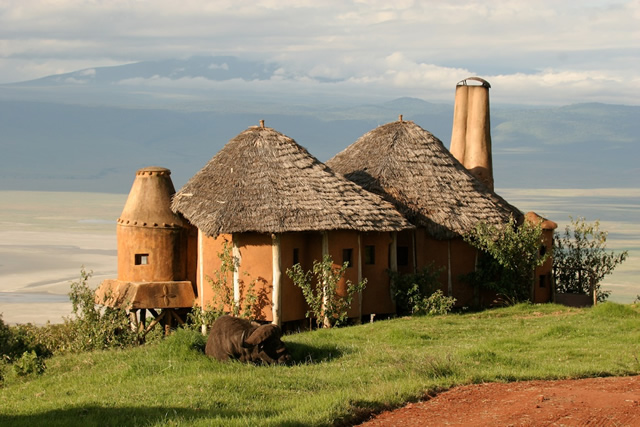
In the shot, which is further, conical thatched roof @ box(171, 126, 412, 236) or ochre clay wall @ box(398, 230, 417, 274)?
ochre clay wall @ box(398, 230, 417, 274)

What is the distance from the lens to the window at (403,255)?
75.5 feet

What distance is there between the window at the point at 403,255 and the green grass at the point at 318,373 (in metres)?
3.79

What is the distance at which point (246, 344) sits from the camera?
47.0ft

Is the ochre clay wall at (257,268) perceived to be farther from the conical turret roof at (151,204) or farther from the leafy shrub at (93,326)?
the conical turret roof at (151,204)

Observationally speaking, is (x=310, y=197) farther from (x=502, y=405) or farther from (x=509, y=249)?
(x=502, y=405)

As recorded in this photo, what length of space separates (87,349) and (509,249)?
9592 mm

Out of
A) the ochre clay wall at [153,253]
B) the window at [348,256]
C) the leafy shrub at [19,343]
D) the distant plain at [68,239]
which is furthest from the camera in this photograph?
the distant plain at [68,239]

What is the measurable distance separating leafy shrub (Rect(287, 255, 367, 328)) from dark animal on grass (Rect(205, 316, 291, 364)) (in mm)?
5375

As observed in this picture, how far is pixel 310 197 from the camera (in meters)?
20.5

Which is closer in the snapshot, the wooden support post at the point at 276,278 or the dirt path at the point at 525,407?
the dirt path at the point at 525,407

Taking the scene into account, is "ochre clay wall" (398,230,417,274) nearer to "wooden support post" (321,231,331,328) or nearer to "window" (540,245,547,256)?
"wooden support post" (321,231,331,328)

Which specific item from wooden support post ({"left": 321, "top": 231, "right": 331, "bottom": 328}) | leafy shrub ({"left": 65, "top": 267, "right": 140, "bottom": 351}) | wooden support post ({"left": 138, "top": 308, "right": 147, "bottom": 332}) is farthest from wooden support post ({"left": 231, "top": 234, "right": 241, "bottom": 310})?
wooden support post ({"left": 138, "top": 308, "right": 147, "bottom": 332})

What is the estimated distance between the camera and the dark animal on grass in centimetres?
1427

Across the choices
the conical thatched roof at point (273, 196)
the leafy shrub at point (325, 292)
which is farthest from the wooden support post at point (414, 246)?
the leafy shrub at point (325, 292)
